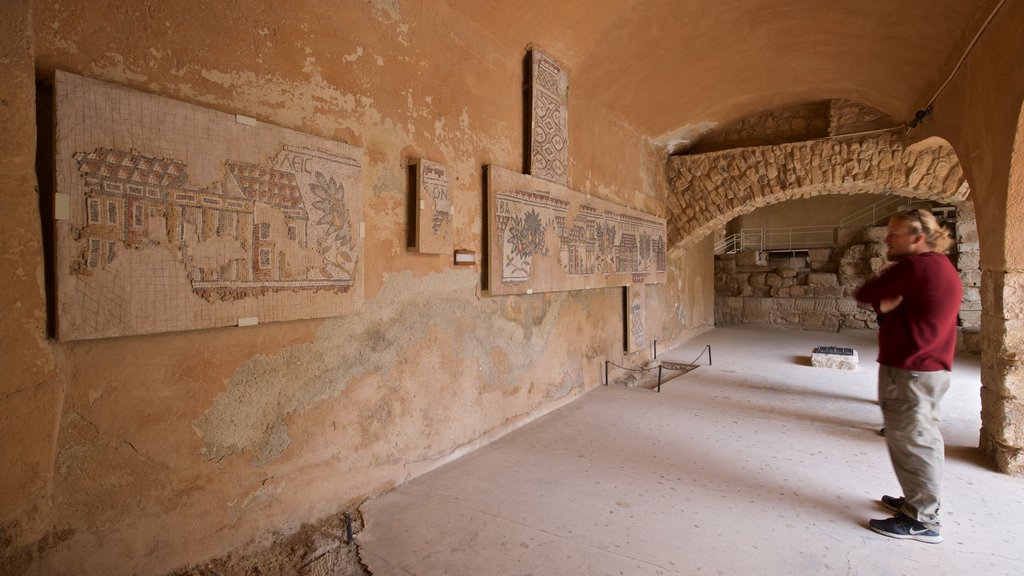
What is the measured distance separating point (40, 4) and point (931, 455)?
12.9 ft

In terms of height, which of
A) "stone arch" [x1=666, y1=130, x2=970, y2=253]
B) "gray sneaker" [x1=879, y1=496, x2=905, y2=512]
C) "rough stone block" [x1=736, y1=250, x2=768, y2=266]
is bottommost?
"gray sneaker" [x1=879, y1=496, x2=905, y2=512]

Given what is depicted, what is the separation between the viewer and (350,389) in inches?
97.1

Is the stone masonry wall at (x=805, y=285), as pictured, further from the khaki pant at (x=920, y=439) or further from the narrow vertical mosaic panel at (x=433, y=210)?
the narrow vertical mosaic panel at (x=433, y=210)

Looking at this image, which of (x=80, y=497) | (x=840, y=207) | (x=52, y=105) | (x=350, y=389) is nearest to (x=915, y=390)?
(x=350, y=389)

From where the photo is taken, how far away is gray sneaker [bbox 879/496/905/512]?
7.99 ft

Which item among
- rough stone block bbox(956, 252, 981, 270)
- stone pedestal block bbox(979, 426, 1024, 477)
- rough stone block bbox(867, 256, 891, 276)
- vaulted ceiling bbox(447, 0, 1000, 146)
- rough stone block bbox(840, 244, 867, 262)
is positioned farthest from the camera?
rough stone block bbox(840, 244, 867, 262)

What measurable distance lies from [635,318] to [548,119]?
9.09 ft

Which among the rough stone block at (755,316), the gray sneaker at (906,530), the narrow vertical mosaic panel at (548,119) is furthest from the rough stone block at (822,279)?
the gray sneaker at (906,530)

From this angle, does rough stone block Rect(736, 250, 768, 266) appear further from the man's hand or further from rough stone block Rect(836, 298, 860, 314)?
the man's hand

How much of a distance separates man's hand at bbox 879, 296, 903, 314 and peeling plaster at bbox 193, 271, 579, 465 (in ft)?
7.38

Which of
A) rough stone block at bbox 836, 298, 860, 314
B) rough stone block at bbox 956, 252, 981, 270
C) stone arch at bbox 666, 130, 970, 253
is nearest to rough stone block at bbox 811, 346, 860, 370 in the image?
stone arch at bbox 666, 130, 970, 253

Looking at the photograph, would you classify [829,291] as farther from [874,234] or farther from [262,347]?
[262,347]

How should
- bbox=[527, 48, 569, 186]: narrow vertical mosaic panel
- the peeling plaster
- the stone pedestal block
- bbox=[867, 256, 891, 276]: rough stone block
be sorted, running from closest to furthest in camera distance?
the peeling plaster, the stone pedestal block, bbox=[527, 48, 569, 186]: narrow vertical mosaic panel, bbox=[867, 256, 891, 276]: rough stone block

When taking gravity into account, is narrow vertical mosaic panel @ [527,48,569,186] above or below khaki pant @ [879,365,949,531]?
above
